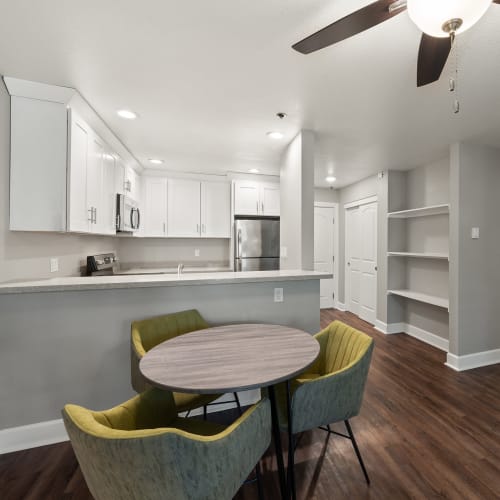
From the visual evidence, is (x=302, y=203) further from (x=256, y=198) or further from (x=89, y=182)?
(x=89, y=182)

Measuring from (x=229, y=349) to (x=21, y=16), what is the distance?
6.41 feet

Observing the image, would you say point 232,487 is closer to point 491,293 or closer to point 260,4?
point 260,4

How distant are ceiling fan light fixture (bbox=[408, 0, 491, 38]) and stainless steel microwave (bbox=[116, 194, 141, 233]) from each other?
2865 millimetres

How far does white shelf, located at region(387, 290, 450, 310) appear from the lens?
10.5 ft

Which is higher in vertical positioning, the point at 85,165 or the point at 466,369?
the point at 85,165

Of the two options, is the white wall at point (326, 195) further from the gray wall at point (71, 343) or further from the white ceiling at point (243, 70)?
the gray wall at point (71, 343)

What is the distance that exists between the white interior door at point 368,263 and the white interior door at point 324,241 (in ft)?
2.23

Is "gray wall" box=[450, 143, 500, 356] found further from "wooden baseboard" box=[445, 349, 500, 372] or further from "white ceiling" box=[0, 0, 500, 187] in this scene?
"white ceiling" box=[0, 0, 500, 187]

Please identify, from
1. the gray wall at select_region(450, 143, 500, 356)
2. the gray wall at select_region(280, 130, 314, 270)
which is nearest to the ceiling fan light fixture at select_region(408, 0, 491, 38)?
the gray wall at select_region(280, 130, 314, 270)

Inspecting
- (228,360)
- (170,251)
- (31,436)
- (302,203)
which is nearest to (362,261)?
(302,203)

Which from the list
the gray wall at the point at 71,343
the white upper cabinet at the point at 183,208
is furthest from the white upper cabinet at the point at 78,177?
the white upper cabinet at the point at 183,208

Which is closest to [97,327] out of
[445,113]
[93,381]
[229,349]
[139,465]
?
[93,381]

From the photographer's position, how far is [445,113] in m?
2.21

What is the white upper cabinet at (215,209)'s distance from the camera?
4.30 metres
